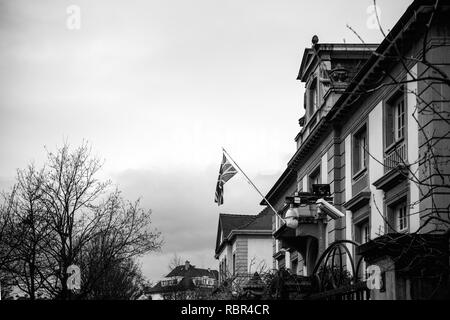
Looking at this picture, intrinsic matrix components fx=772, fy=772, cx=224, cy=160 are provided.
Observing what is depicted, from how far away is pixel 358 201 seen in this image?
23.2m

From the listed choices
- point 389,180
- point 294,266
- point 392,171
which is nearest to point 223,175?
point 294,266

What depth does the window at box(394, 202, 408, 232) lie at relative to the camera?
20188 millimetres

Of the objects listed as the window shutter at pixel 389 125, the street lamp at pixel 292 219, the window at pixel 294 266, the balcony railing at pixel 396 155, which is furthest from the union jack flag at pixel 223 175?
the balcony railing at pixel 396 155

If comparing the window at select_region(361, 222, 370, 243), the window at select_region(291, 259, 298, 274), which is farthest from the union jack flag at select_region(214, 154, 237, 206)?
the window at select_region(361, 222, 370, 243)

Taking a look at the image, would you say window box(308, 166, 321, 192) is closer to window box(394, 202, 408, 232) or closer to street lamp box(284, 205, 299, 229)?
street lamp box(284, 205, 299, 229)

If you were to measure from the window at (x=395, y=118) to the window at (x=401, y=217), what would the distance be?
1739 mm

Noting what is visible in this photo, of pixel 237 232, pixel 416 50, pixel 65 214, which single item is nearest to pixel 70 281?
pixel 65 214

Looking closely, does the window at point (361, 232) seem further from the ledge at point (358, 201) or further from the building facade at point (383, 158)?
the ledge at point (358, 201)

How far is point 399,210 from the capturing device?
2080 centimetres

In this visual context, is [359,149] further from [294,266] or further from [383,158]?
[294,266]

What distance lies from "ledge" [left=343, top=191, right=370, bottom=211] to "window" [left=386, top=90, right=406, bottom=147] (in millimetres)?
2068

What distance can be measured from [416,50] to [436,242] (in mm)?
8246

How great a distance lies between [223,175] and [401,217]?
11.1 m
